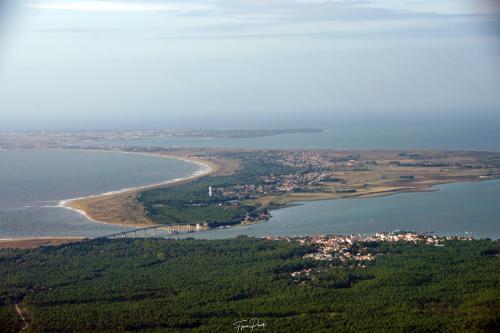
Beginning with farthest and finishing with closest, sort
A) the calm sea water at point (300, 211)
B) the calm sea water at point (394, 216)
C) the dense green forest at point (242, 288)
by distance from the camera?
the calm sea water at point (300, 211) < the calm sea water at point (394, 216) < the dense green forest at point (242, 288)

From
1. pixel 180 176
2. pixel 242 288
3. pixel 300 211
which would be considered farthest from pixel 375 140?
pixel 242 288

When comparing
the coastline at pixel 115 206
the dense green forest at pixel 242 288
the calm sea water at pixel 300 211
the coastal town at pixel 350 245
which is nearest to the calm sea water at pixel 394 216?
the calm sea water at pixel 300 211

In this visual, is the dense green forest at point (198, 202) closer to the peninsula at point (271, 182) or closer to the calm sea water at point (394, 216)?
the peninsula at point (271, 182)

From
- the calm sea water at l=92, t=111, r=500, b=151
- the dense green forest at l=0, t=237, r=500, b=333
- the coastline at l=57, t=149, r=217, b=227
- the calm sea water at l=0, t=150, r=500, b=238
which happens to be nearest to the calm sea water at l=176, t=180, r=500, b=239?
the calm sea water at l=0, t=150, r=500, b=238

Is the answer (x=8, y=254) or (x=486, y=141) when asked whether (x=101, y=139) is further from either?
(x=8, y=254)

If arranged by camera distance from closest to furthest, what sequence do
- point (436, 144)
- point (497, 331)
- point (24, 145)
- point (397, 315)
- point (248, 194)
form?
point (497, 331), point (397, 315), point (248, 194), point (436, 144), point (24, 145)

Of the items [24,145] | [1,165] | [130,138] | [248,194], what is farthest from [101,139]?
[248,194]

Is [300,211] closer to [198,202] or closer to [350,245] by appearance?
[198,202]
